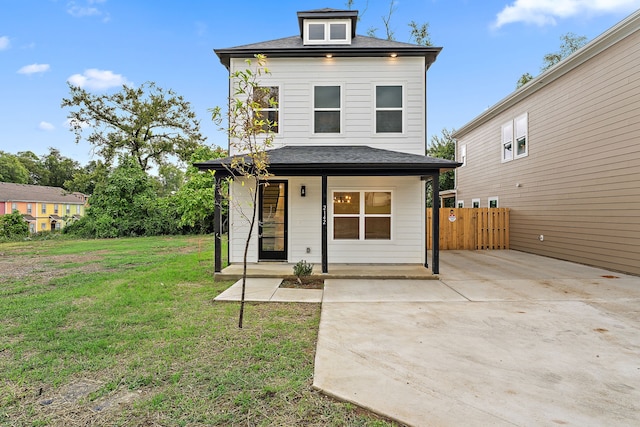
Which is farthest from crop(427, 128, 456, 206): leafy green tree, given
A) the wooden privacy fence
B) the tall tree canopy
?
the tall tree canopy

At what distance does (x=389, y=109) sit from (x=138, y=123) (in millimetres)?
20045

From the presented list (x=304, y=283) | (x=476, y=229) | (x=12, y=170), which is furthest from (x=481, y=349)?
(x=12, y=170)

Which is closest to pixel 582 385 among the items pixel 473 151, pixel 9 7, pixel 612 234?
pixel 612 234

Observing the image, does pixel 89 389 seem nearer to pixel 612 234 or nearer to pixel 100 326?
pixel 100 326

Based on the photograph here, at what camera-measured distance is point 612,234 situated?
25.6 feet

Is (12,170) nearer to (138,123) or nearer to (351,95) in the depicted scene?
(138,123)

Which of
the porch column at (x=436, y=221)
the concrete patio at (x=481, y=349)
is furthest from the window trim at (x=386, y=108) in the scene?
the concrete patio at (x=481, y=349)

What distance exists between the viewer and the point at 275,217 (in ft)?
27.8

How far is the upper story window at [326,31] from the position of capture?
29.1 ft

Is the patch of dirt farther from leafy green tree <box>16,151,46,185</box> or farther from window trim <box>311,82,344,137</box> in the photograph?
leafy green tree <box>16,151,46,185</box>

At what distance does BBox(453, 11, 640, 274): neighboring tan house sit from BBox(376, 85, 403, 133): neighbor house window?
495cm

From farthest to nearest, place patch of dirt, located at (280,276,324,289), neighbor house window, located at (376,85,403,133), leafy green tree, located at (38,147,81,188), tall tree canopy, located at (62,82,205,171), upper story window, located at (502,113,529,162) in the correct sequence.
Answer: leafy green tree, located at (38,147,81,188) → tall tree canopy, located at (62,82,205,171) → upper story window, located at (502,113,529,162) → neighbor house window, located at (376,85,403,133) → patch of dirt, located at (280,276,324,289)

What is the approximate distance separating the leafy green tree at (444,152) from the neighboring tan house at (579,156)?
9500 millimetres

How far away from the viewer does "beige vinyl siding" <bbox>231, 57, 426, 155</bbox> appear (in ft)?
27.7
